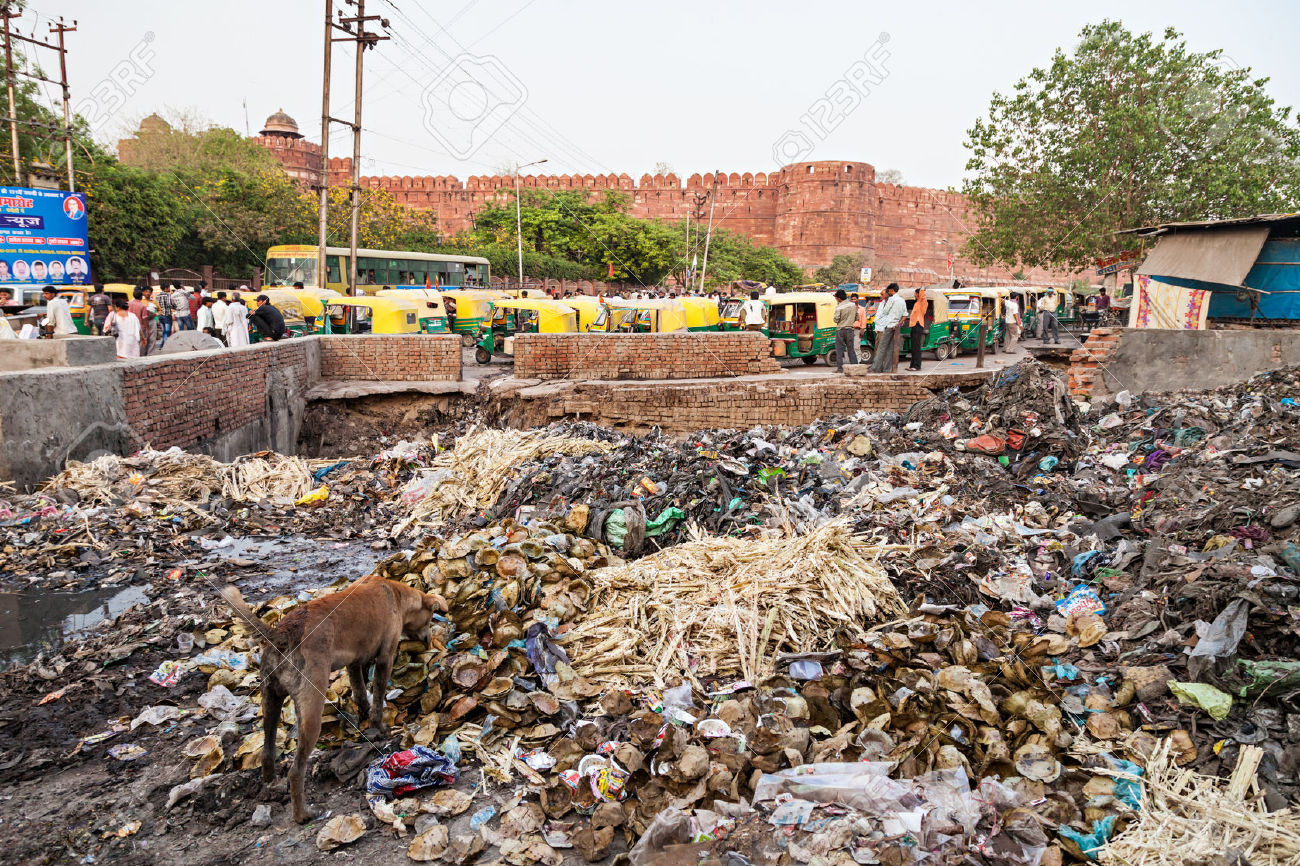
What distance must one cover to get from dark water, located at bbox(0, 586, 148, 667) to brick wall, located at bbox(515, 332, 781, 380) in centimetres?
714

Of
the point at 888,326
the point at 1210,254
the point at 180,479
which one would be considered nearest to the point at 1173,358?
the point at 1210,254

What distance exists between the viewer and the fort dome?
49.0 m

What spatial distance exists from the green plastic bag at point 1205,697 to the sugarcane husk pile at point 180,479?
282 inches

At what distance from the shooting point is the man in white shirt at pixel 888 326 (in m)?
11.6

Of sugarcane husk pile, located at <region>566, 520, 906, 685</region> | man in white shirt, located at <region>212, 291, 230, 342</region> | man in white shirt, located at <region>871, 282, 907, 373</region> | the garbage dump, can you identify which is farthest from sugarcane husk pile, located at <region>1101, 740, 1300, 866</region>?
man in white shirt, located at <region>212, 291, 230, 342</region>

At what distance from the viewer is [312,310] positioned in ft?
54.2

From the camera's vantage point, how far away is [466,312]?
2045 centimetres

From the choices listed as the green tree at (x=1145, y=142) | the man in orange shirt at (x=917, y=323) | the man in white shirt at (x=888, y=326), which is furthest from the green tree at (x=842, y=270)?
the man in white shirt at (x=888, y=326)

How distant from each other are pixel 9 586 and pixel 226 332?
8.67m

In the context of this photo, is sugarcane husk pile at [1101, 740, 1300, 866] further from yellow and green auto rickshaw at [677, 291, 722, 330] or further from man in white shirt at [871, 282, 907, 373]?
yellow and green auto rickshaw at [677, 291, 722, 330]

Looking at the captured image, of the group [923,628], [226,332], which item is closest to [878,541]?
[923,628]

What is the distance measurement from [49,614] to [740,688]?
4.53 meters

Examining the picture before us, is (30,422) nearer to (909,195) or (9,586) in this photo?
(9,586)

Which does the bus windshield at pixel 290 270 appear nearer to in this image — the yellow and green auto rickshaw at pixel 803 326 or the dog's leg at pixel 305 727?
the yellow and green auto rickshaw at pixel 803 326
